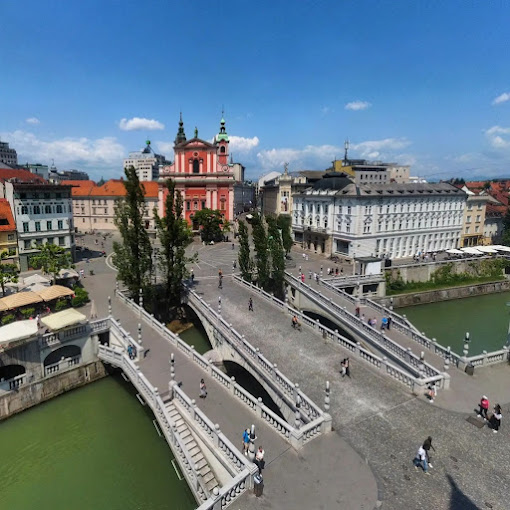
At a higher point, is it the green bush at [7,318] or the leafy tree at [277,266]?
the leafy tree at [277,266]

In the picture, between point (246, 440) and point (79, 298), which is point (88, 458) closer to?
point (246, 440)

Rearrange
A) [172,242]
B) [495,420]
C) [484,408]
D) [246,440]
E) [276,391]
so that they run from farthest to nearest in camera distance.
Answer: [172,242]
[276,391]
[484,408]
[495,420]
[246,440]

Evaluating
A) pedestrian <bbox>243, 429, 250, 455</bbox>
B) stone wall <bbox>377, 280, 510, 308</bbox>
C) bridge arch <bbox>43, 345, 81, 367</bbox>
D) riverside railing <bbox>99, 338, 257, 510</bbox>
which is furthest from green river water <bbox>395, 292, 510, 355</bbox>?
bridge arch <bbox>43, 345, 81, 367</bbox>

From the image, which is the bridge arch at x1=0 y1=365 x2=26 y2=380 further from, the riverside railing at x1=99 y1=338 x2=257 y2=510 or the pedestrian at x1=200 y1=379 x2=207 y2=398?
the pedestrian at x1=200 y1=379 x2=207 y2=398

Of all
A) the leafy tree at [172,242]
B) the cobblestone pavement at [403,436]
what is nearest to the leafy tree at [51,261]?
the leafy tree at [172,242]

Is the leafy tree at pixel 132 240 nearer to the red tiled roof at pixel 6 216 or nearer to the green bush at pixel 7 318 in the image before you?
the green bush at pixel 7 318

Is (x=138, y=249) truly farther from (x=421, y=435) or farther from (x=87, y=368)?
(x=421, y=435)

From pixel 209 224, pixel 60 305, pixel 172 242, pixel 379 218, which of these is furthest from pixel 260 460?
pixel 209 224
